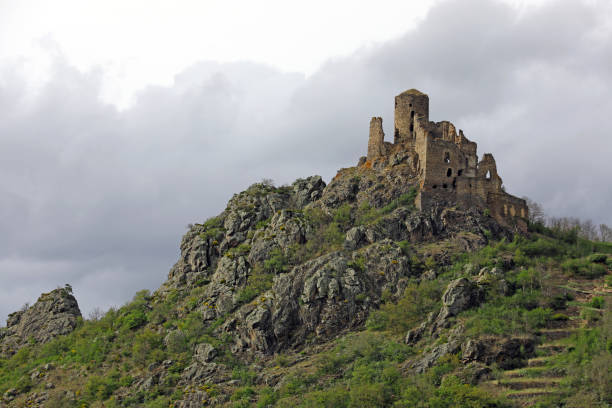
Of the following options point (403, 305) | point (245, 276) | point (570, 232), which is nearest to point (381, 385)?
point (403, 305)

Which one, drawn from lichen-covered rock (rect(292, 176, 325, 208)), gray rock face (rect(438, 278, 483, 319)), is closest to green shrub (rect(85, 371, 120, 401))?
lichen-covered rock (rect(292, 176, 325, 208))

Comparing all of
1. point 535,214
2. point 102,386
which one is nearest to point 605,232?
point 535,214

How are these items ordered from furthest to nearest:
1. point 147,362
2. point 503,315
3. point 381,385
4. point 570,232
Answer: point 570,232, point 147,362, point 503,315, point 381,385

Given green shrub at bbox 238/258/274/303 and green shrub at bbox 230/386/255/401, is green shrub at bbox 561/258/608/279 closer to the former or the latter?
green shrub at bbox 238/258/274/303

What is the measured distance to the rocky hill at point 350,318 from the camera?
273 ft

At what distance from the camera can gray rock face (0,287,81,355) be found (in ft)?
412

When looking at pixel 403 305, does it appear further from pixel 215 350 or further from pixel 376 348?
pixel 215 350

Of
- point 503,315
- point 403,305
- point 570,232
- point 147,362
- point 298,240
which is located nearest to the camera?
point 503,315

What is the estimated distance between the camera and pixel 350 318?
97625 mm

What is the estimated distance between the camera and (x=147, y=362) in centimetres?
10169

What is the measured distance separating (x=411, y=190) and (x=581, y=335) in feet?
120

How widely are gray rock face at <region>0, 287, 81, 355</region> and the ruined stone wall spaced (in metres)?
60.1

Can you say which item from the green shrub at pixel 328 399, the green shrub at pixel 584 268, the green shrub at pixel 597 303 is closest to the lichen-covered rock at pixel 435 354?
the green shrub at pixel 328 399

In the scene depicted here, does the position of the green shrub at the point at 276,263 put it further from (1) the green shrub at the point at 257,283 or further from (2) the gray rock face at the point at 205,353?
(2) the gray rock face at the point at 205,353
